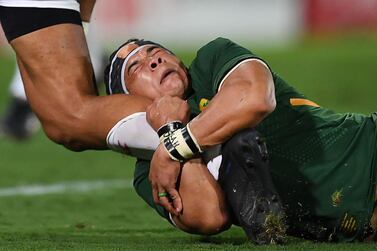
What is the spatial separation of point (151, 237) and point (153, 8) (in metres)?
17.7

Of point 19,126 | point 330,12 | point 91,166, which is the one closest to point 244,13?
point 330,12

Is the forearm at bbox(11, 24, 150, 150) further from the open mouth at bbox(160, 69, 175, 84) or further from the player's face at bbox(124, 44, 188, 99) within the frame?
the open mouth at bbox(160, 69, 175, 84)

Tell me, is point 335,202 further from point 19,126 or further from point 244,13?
point 244,13

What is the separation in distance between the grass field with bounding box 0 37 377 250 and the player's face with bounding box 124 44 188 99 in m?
0.73

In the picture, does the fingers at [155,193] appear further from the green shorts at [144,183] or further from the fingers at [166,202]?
Result: the green shorts at [144,183]

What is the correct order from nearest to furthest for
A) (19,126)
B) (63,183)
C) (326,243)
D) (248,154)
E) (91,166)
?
(248,154), (326,243), (63,183), (91,166), (19,126)

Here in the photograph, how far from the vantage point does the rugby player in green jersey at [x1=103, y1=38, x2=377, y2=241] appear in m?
5.04

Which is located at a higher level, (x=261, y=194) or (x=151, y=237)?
(x=261, y=194)

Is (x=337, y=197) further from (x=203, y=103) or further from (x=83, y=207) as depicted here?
(x=83, y=207)

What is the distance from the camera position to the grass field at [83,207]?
17.3 ft

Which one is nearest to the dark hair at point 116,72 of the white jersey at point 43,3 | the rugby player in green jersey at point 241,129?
the rugby player in green jersey at point 241,129

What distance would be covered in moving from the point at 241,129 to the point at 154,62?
75 centimetres

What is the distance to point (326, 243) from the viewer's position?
5320mm

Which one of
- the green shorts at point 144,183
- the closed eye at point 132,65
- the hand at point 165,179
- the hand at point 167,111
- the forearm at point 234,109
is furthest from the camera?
the closed eye at point 132,65
